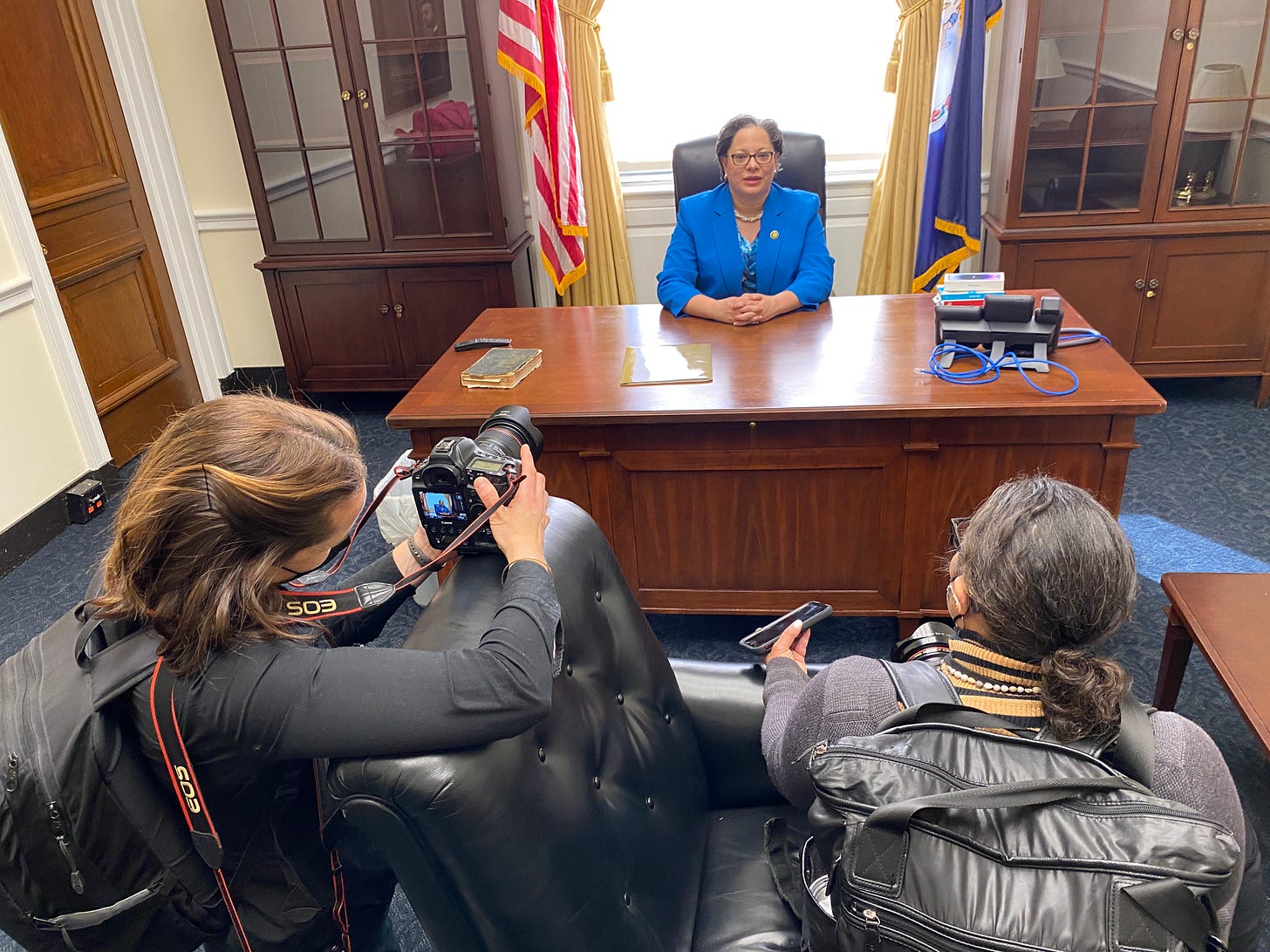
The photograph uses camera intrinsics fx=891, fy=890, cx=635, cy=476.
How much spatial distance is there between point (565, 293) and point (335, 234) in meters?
0.97

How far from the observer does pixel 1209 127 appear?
3.23 m

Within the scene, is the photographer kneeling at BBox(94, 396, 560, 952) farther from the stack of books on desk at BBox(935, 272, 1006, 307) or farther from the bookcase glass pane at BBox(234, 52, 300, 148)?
the bookcase glass pane at BBox(234, 52, 300, 148)

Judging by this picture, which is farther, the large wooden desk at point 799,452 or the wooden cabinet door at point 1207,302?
the wooden cabinet door at point 1207,302

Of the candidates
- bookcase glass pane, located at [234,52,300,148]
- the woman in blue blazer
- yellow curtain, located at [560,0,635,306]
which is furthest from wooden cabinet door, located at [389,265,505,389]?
the woman in blue blazer

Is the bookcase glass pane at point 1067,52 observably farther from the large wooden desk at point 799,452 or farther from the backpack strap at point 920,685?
the backpack strap at point 920,685

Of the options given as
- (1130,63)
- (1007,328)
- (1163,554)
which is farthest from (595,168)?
(1163,554)

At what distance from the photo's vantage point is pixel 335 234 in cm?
366

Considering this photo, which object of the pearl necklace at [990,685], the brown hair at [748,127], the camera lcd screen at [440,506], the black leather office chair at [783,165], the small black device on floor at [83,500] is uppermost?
the brown hair at [748,127]

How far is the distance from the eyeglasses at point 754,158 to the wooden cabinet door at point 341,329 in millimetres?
1722

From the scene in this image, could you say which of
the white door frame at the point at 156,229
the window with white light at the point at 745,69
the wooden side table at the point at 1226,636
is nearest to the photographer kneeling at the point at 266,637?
the wooden side table at the point at 1226,636

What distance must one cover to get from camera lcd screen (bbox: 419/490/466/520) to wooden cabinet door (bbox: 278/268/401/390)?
9.23 ft

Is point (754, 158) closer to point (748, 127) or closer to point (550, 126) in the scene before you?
point (748, 127)

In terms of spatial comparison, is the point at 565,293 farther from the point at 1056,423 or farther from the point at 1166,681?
the point at 1166,681

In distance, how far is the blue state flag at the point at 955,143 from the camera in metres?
3.25
